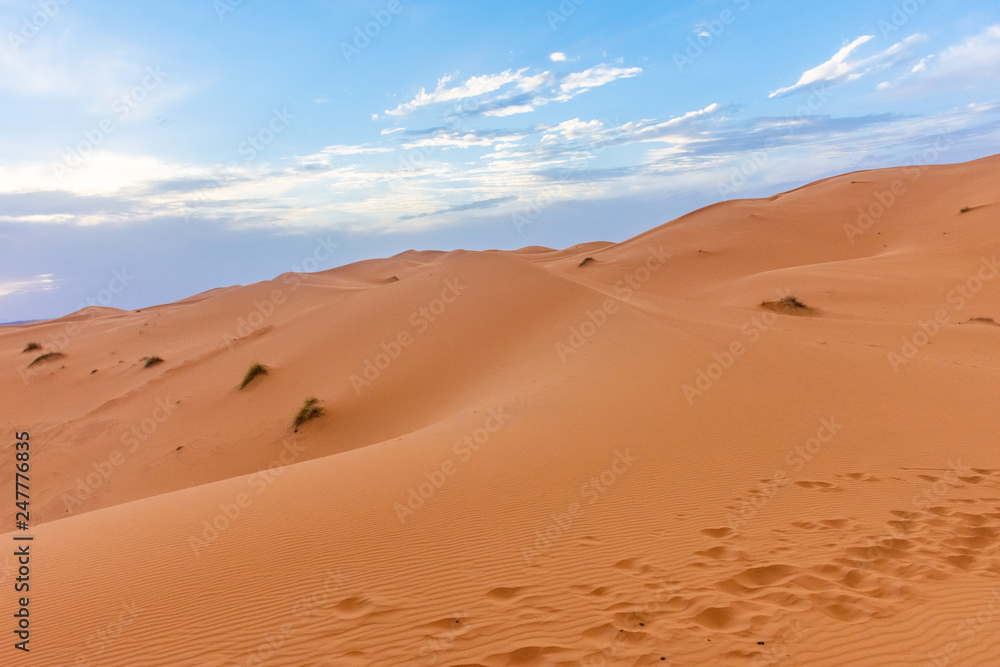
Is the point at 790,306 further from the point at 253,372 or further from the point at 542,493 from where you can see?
the point at 253,372

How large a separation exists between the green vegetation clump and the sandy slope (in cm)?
51

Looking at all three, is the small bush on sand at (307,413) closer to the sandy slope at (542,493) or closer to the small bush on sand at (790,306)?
the sandy slope at (542,493)

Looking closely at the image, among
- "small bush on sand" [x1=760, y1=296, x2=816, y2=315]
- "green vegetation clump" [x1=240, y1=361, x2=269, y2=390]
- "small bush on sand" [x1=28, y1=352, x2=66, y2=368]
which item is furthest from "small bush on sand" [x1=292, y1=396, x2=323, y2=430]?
"small bush on sand" [x1=28, y1=352, x2=66, y2=368]

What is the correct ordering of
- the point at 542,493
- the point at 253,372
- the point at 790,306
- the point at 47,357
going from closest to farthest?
the point at 542,493
the point at 253,372
the point at 790,306
the point at 47,357

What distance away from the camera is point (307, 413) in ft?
40.2

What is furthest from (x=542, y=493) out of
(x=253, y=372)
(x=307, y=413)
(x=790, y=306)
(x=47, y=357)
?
(x=47, y=357)

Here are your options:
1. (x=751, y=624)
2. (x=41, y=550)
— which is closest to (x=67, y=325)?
(x=41, y=550)

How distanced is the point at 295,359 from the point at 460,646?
13497 millimetres

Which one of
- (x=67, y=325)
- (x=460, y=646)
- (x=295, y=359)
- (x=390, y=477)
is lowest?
(x=460, y=646)

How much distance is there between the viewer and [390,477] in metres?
6.54

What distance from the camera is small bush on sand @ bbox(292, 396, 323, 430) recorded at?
39.9 feet

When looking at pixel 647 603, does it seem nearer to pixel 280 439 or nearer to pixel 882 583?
pixel 882 583

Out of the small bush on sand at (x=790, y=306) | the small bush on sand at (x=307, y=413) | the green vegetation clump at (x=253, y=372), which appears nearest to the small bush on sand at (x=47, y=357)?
the green vegetation clump at (x=253, y=372)

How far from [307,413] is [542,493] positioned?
7.80 meters
